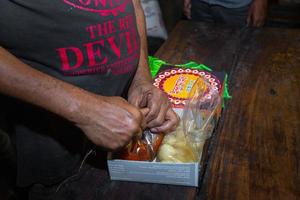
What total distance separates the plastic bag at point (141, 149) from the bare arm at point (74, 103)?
2.9 inches

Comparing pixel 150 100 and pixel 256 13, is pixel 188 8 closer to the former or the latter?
pixel 256 13

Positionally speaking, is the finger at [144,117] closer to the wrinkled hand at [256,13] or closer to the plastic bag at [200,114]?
the plastic bag at [200,114]

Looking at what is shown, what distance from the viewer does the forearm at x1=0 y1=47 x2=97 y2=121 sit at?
2.32 ft

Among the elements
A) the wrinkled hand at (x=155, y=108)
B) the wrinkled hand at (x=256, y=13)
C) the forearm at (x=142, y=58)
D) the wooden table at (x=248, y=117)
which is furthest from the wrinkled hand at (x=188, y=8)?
the wrinkled hand at (x=155, y=108)

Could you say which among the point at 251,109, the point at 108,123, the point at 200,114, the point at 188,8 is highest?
the point at 108,123

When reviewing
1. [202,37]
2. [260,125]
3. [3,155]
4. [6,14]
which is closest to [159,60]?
[202,37]

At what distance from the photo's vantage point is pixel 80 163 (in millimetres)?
959

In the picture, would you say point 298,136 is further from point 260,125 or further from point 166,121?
point 166,121

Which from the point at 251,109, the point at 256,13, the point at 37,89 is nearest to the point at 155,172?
the point at 37,89

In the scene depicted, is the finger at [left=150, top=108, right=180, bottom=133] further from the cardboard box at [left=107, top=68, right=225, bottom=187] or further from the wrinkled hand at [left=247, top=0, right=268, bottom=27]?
the wrinkled hand at [left=247, top=0, right=268, bottom=27]

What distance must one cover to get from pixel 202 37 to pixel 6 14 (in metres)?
1.08

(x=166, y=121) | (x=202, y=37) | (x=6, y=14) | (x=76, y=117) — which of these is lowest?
(x=202, y=37)

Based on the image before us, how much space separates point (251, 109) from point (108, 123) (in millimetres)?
571

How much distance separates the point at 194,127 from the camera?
36.7 inches
